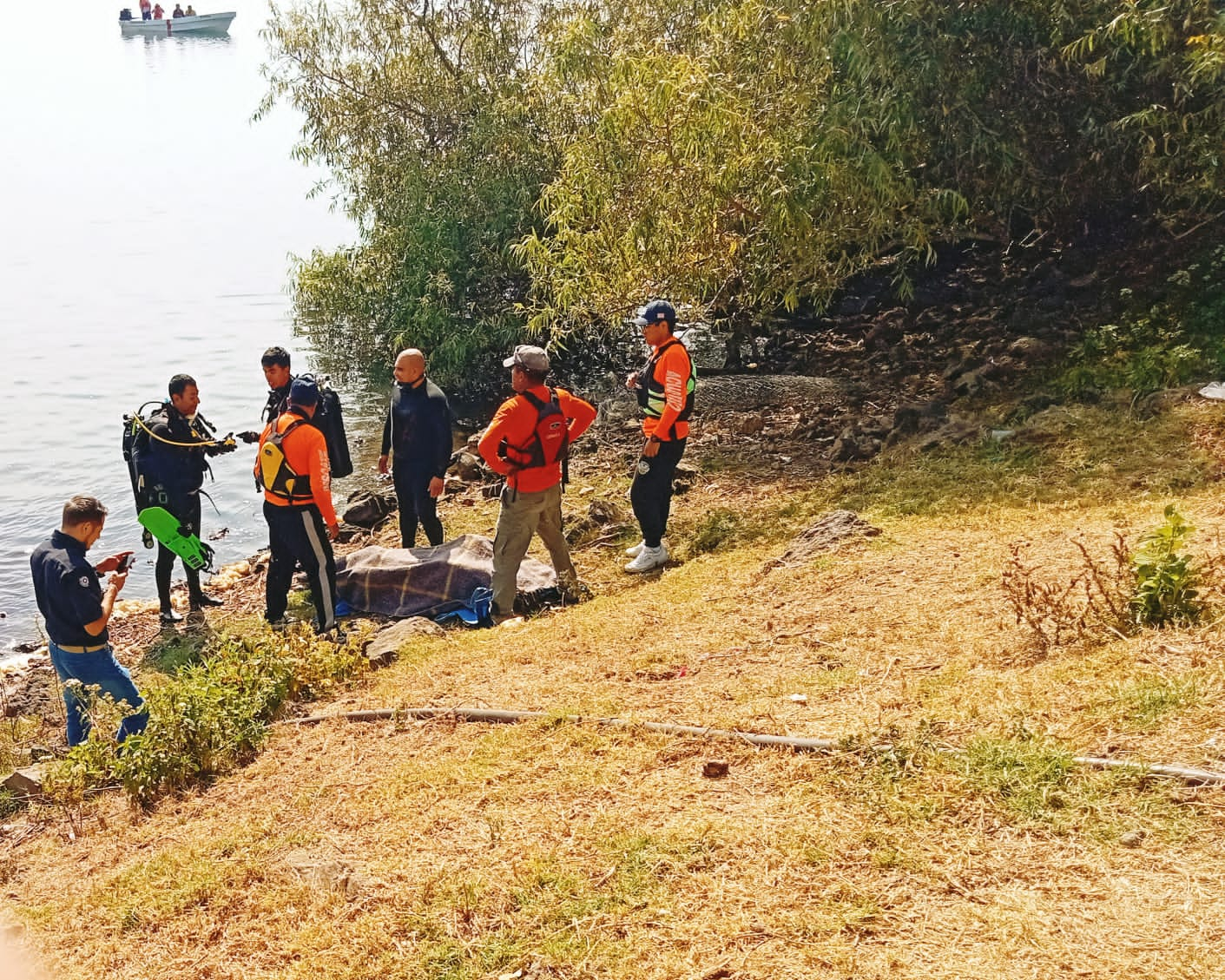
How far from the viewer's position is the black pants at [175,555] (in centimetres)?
1030

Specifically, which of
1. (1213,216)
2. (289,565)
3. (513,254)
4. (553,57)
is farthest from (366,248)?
(1213,216)

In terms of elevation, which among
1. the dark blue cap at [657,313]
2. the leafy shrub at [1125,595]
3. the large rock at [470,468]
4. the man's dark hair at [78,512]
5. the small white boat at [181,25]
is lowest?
the leafy shrub at [1125,595]

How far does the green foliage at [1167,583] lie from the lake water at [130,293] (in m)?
→ 11.0

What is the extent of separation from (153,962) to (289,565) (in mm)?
5370

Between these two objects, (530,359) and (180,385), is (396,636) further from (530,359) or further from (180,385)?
(180,385)

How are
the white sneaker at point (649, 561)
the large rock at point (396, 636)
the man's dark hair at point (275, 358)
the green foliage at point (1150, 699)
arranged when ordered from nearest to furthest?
the green foliage at point (1150, 699), the large rock at point (396, 636), the man's dark hair at point (275, 358), the white sneaker at point (649, 561)

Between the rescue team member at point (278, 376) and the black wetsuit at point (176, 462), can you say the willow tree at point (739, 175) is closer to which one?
the rescue team member at point (278, 376)

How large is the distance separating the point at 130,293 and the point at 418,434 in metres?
24.9

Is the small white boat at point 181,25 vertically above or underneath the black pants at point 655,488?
above

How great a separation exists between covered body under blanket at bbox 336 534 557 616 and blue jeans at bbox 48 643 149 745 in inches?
99.7

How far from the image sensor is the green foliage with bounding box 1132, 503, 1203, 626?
222 inches

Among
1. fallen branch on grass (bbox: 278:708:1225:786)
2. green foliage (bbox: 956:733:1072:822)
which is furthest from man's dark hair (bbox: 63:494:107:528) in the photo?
green foliage (bbox: 956:733:1072:822)

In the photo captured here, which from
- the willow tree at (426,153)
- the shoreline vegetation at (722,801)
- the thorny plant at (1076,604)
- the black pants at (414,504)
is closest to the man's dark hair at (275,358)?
the black pants at (414,504)

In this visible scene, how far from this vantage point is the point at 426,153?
64.8 feet
